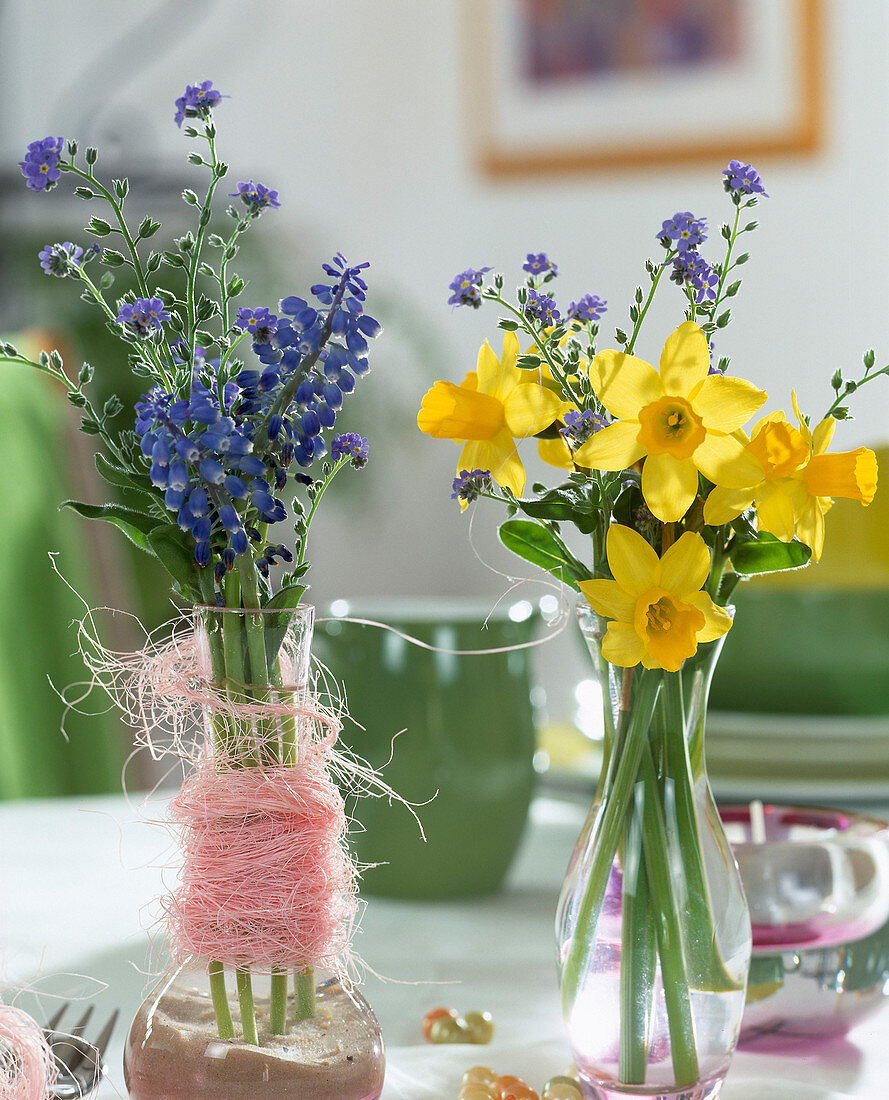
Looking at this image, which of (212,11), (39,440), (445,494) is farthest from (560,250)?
(39,440)

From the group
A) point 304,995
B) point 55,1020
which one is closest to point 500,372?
point 304,995

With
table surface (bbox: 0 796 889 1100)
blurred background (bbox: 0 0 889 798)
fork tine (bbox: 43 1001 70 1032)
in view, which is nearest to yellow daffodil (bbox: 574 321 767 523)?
table surface (bbox: 0 796 889 1100)

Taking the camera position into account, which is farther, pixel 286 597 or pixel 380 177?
pixel 380 177

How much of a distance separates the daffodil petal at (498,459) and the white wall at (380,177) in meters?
1.95

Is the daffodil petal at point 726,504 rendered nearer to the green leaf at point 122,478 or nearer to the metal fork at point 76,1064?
the green leaf at point 122,478

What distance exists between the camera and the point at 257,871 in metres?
0.41

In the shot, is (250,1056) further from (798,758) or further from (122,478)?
(798,758)

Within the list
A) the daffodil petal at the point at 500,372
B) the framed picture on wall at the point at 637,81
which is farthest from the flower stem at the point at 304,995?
the framed picture on wall at the point at 637,81

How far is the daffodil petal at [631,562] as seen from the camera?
41 centimetres

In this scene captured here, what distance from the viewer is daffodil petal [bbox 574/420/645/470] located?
40cm

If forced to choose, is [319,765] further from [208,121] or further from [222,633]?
[208,121]

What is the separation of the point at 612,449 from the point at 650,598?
0.16ft

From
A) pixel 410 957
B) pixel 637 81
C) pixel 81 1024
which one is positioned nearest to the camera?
pixel 81 1024

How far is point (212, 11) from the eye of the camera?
2654mm
